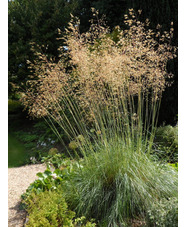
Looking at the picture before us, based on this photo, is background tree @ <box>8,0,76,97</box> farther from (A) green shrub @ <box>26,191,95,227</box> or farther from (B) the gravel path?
(A) green shrub @ <box>26,191,95,227</box>

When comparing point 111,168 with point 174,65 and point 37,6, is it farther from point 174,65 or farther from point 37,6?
point 37,6

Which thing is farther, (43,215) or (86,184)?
(86,184)

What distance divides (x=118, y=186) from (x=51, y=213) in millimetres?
809

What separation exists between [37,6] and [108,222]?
7462 mm

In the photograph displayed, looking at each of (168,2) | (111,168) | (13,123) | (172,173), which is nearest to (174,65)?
(168,2)

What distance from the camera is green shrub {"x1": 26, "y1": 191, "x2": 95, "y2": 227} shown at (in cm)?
222

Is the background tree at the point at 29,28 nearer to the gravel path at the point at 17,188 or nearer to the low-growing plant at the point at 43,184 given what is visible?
the gravel path at the point at 17,188

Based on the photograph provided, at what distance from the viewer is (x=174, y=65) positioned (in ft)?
17.5

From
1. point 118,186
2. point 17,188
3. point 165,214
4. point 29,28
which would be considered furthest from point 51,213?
point 29,28

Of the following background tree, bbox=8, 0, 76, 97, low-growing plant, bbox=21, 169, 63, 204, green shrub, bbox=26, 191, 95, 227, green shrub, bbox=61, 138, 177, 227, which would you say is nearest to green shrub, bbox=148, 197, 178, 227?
green shrub, bbox=61, 138, 177, 227

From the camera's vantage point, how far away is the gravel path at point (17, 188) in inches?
107

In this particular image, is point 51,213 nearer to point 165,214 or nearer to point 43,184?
point 43,184

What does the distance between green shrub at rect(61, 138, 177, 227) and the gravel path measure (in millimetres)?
673

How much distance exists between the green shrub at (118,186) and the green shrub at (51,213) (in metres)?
0.17
